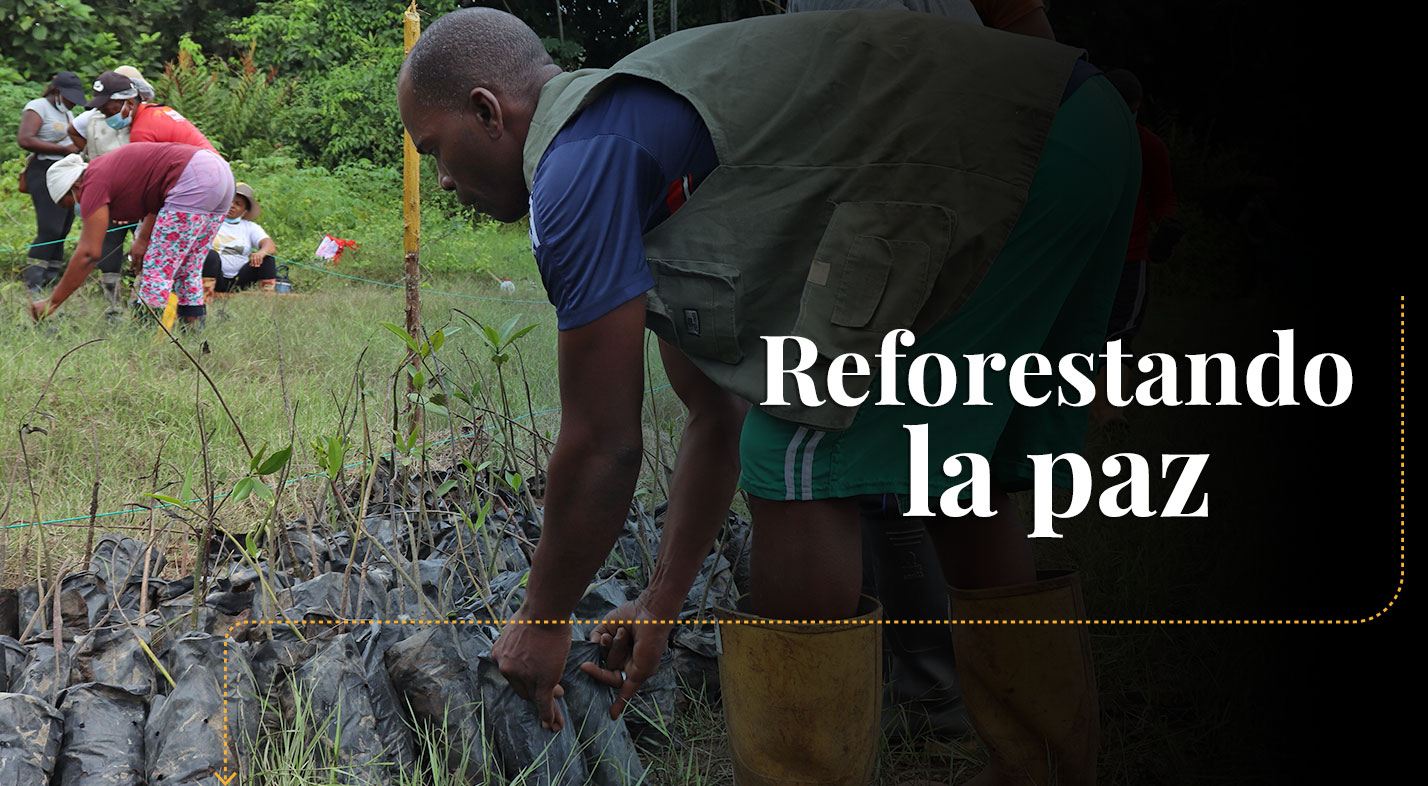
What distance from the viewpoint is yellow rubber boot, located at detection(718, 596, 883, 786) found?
143 centimetres

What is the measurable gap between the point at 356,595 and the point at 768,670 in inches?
40.4

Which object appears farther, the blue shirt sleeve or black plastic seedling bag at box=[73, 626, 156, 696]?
black plastic seedling bag at box=[73, 626, 156, 696]

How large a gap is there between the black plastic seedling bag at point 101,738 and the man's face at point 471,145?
0.97 metres

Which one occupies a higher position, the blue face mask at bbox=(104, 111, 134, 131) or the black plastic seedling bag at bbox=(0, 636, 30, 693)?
the blue face mask at bbox=(104, 111, 134, 131)

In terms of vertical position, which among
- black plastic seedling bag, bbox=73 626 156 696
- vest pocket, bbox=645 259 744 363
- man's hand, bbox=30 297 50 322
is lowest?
black plastic seedling bag, bbox=73 626 156 696

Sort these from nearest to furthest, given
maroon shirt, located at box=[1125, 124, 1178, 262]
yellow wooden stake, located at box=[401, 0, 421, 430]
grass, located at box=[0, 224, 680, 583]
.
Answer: grass, located at box=[0, 224, 680, 583] → yellow wooden stake, located at box=[401, 0, 421, 430] → maroon shirt, located at box=[1125, 124, 1178, 262]

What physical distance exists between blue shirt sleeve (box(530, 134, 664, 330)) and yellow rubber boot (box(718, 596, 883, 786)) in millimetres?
482

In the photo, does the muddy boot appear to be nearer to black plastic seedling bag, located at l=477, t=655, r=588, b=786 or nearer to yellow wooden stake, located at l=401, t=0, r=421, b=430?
yellow wooden stake, located at l=401, t=0, r=421, b=430

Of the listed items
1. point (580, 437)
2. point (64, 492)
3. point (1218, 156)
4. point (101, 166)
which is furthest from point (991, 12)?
point (1218, 156)

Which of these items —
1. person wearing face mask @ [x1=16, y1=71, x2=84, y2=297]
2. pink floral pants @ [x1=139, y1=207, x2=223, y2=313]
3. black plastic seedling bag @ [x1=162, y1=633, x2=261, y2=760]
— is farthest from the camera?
person wearing face mask @ [x1=16, y1=71, x2=84, y2=297]

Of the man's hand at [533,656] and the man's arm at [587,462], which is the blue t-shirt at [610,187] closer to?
the man's arm at [587,462]

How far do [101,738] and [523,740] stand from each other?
62cm

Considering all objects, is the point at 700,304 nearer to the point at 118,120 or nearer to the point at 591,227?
the point at 591,227

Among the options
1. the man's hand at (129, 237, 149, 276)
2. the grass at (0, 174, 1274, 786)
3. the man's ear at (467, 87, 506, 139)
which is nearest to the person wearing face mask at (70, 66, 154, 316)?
the grass at (0, 174, 1274, 786)
